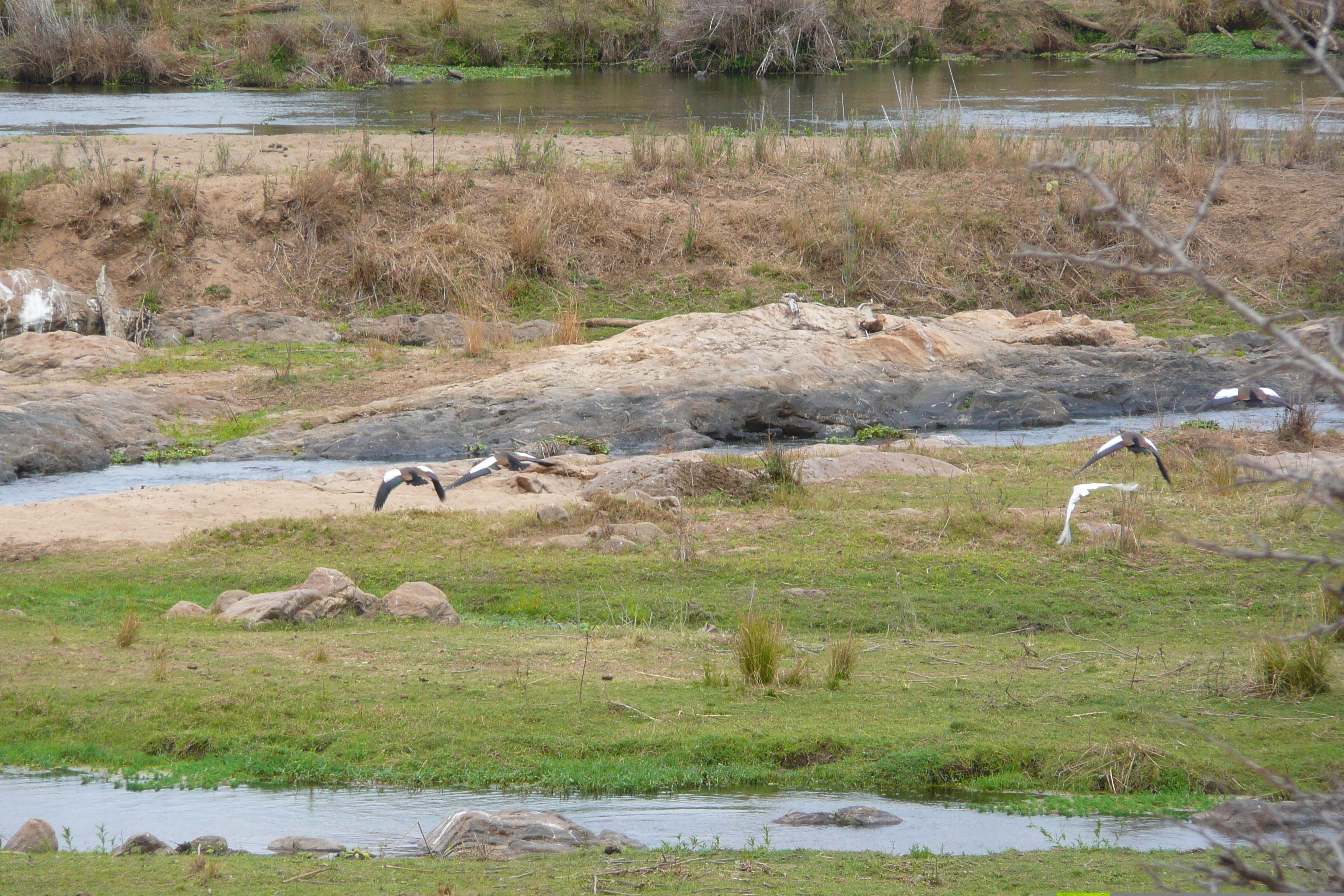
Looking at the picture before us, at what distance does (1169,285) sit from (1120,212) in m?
19.5

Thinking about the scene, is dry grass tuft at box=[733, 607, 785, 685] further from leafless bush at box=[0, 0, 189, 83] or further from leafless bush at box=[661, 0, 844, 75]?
leafless bush at box=[0, 0, 189, 83]

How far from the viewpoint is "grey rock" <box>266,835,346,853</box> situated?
17.3 ft

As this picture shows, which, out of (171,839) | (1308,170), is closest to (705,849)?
(171,839)

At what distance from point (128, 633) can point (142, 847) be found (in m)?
2.86

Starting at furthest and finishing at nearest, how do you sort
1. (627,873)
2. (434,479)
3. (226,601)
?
(434,479) < (226,601) < (627,873)

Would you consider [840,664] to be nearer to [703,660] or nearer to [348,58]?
[703,660]

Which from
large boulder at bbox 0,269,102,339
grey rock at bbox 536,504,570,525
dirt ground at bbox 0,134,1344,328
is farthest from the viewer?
dirt ground at bbox 0,134,1344,328

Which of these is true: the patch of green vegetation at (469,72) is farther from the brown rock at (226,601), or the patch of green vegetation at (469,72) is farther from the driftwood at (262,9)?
the brown rock at (226,601)

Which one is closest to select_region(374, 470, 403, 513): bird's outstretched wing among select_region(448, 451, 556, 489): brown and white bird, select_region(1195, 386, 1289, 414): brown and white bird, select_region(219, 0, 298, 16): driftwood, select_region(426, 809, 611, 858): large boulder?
select_region(448, 451, 556, 489): brown and white bird

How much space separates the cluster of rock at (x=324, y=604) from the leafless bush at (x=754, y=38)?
33.5 meters

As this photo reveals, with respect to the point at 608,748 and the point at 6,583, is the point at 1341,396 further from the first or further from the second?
the point at 6,583

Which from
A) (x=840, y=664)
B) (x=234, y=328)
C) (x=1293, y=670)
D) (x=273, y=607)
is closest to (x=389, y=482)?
(x=273, y=607)

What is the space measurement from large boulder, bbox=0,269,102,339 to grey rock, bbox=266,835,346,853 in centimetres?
1399

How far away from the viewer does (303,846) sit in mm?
5305
